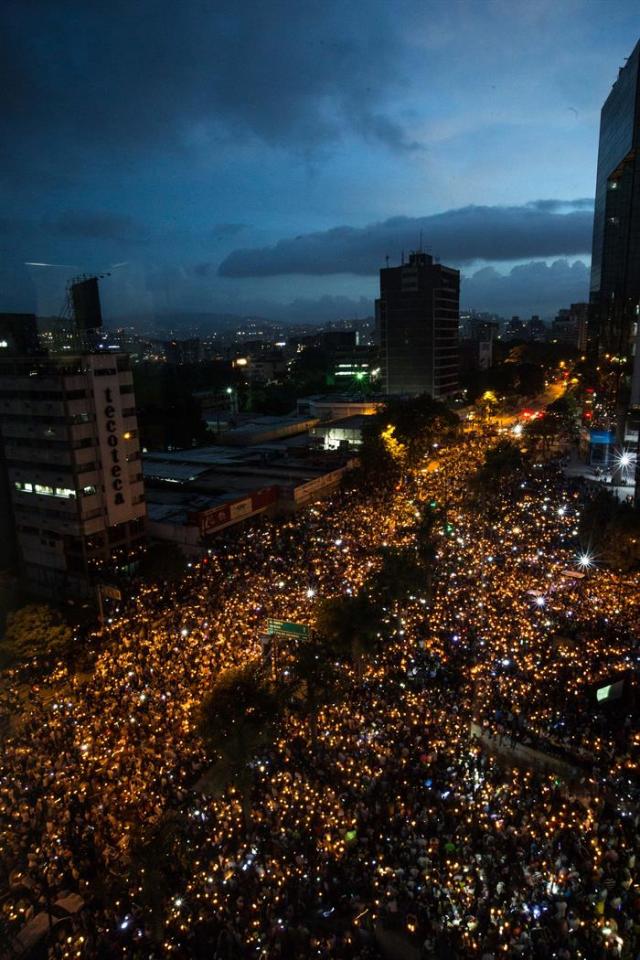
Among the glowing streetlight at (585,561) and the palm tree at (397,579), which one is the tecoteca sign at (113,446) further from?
the glowing streetlight at (585,561)

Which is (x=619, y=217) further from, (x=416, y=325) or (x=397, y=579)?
(x=397, y=579)

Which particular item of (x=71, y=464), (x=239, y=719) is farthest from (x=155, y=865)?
(x=71, y=464)

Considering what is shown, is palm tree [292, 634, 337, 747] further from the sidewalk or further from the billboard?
the sidewalk

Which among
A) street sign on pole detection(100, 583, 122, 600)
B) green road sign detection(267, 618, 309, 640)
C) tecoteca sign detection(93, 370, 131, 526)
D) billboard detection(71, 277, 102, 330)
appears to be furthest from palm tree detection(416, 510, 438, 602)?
billboard detection(71, 277, 102, 330)

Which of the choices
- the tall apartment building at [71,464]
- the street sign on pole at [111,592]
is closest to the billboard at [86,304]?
the tall apartment building at [71,464]

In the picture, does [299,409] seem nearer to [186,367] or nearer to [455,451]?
[455,451]

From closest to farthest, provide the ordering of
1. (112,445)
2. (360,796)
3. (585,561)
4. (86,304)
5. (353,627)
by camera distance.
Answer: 1. (360,796)
2. (353,627)
3. (585,561)
4. (112,445)
5. (86,304)
